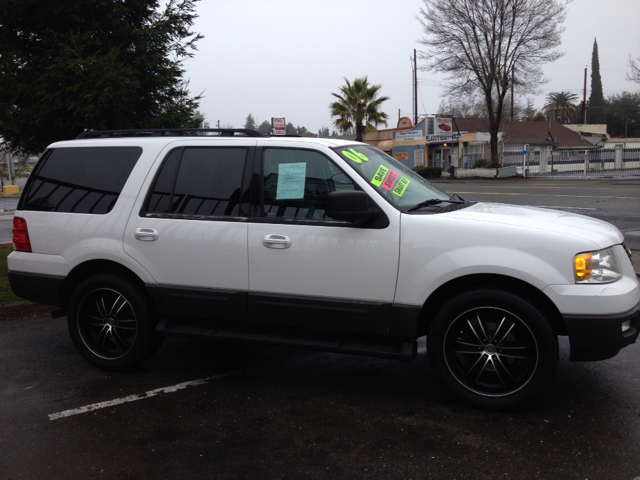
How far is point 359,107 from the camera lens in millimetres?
42156

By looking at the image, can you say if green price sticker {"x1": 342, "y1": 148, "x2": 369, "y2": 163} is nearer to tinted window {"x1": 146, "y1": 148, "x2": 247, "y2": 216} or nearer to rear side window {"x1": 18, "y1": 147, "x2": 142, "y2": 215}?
tinted window {"x1": 146, "y1": 148, "x2": 247, "y2": 216}

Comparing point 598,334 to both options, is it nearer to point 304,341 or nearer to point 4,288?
point 304,341

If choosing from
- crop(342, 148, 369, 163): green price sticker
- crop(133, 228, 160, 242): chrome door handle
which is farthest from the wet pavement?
crop(342, 148, 369, 163): green price sticker

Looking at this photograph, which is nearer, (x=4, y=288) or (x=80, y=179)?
(x=80, y=179)

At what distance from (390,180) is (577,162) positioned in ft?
147

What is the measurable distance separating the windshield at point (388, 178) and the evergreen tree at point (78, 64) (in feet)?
14.3

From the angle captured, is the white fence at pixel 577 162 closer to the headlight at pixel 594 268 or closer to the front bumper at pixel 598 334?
the headlight at pixel 594 268

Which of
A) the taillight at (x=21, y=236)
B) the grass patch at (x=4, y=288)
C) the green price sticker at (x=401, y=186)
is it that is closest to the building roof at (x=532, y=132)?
the grass patch at (x=4, y=288)

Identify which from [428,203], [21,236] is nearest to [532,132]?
[428,203]

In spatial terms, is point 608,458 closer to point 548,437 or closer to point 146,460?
point 548,437

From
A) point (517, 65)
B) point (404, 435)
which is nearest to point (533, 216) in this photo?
point (404, 435)

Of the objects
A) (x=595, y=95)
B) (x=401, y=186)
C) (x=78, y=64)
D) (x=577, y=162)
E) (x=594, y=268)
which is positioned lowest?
(x=594, y=268)

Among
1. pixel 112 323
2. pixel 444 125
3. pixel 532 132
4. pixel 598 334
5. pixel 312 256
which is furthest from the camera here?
pixel 532 132

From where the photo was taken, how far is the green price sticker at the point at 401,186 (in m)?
4.25
